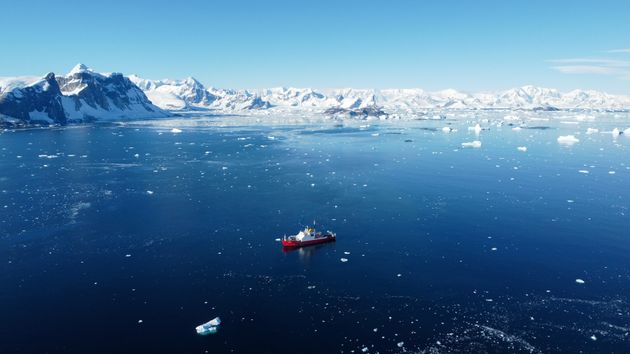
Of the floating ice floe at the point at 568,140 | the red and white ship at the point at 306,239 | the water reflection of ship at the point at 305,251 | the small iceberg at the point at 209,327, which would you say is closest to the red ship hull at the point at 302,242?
the red and white ship at the point at 306,239

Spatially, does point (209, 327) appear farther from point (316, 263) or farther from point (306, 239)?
point (306, 239)

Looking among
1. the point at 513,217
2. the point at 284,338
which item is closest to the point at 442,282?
the point at 284,338

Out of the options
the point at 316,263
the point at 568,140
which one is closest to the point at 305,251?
the point at 316,263

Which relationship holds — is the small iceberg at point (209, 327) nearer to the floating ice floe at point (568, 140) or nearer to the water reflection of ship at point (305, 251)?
the water reflection of ship at point (305, 251)

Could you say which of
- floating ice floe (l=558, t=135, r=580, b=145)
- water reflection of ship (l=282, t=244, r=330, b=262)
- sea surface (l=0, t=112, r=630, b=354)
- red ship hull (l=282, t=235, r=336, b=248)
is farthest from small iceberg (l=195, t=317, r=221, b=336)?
floating ice floe (l=558, t=135, r=580, b=145)

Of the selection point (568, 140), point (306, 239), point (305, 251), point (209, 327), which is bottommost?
point (209, 327)

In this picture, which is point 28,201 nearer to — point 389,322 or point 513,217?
point 389,322
